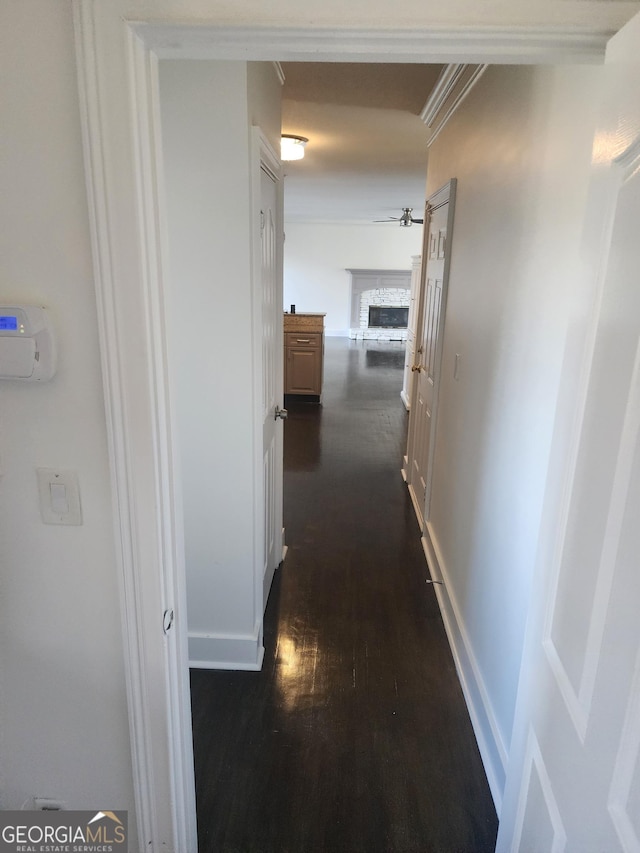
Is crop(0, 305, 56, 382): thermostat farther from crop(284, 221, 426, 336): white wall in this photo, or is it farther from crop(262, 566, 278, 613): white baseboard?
crop(284, 221, 426, 336): white wall

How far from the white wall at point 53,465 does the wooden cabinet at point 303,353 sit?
18.0ft

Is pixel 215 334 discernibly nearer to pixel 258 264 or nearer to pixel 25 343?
pixel 258 264

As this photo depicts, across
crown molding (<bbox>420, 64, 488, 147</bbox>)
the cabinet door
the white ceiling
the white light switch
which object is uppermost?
the white ceiling

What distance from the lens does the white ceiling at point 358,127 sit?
263 centimetres

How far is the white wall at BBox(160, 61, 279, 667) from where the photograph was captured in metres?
1.78

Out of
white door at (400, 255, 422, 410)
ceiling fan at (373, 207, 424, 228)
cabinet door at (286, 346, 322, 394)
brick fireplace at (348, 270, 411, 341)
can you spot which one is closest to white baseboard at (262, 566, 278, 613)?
white door at (400, 255, 422, 410)

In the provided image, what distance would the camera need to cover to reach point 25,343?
3.17 ft

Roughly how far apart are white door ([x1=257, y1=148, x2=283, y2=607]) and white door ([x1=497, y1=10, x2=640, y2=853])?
1457 millimetres

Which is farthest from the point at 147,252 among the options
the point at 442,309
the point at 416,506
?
the point at 416,506

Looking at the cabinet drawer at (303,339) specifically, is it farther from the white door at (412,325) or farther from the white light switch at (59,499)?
the white light switch at (59,499)

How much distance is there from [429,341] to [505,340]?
1702 millimetres

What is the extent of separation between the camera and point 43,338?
0.97 m

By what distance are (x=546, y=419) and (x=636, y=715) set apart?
2.98 feet

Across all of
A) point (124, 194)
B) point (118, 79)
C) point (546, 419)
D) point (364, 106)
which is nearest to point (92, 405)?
point (124, 194)
